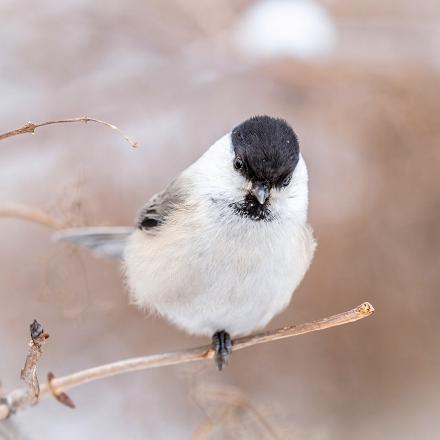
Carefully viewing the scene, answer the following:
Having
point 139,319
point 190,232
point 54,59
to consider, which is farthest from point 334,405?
point 54,59

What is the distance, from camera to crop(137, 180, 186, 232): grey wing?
5.24 ft

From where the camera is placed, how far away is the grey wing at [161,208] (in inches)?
62.9

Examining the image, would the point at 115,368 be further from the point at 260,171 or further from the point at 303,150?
the point at 303,150

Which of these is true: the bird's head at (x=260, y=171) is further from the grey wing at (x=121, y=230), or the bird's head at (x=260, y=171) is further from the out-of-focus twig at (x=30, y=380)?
the out-of-focus twig at (x=30, y=380)

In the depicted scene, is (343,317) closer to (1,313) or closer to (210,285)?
→ (210,285)

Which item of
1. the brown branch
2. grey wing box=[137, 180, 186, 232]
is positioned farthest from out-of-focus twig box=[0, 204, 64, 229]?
the brown branch

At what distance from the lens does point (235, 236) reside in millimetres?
1445

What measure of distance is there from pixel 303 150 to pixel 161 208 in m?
1.24

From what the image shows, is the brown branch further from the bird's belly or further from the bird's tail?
the bird's tail

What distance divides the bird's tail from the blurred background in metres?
0.51

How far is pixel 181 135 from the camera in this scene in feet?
8.59

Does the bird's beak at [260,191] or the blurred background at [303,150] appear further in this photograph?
the blurred background at [303,150]

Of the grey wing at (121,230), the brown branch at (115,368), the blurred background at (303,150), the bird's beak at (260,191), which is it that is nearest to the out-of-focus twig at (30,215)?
the grey wing at (121,230)

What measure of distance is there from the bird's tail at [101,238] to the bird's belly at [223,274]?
182mm
